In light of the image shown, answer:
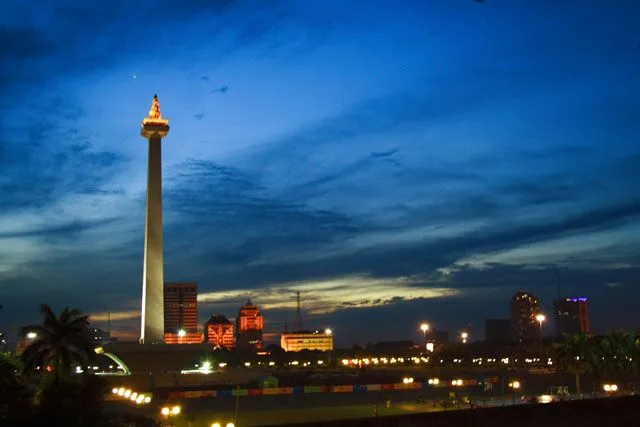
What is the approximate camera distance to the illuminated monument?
99000 millimetres

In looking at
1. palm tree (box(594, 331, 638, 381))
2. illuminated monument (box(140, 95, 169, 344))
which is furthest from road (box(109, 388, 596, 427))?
illuminated monument (box(140, 95, 169, 344))

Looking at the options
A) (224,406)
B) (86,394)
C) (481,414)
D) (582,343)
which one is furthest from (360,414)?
(86,394)

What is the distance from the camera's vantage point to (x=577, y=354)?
225 feet

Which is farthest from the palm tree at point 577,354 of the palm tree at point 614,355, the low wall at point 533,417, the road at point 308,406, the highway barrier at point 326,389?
the low wall at point 533,417

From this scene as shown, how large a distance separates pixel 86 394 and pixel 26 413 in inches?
125

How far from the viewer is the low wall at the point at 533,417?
31203 mm

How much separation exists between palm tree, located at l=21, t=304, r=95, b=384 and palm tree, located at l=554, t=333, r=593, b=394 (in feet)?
148

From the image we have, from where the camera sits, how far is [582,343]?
6831cm

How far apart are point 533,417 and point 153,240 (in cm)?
7208

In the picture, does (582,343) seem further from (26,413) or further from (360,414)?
(26,413)

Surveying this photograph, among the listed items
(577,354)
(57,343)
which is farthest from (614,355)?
(57,343)

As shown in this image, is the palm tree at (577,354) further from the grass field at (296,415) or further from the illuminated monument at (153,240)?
the illuminated monument at (153,240)

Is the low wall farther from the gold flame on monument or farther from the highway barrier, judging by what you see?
the gold flame on monument

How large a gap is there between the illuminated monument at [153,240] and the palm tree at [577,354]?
5484cm
